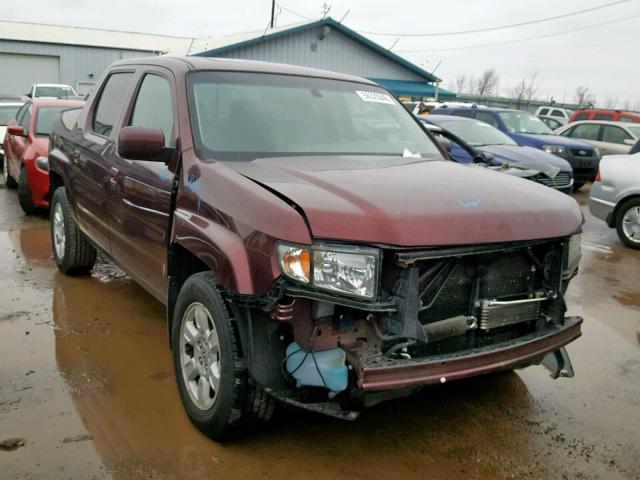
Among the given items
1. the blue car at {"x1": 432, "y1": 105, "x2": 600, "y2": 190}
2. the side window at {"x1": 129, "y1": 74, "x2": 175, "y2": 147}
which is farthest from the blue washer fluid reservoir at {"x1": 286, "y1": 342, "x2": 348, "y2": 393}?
the blue car at {"x1": 432, "y1": 105, "x2": 600, "y2": 190}

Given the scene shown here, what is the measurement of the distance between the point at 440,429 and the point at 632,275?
15.4 feet

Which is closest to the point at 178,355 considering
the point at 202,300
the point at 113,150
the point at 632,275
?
the point at 202,300

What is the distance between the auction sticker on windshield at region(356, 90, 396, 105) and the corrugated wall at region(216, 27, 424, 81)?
68.6ft

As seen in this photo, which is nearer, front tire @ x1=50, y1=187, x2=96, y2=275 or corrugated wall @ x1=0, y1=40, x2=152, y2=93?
front tire @ x1=50, y1=187, x2=96, y2=275

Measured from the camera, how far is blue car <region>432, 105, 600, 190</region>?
13219 mm

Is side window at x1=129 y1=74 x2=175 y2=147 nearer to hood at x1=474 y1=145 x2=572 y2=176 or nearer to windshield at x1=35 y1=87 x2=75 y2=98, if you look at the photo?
hood at x1=474 y1=145 x2=572 y2=176

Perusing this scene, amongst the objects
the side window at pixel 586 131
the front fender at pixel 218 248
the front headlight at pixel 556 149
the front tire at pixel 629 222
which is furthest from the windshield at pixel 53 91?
the front fender at pixel 218 248

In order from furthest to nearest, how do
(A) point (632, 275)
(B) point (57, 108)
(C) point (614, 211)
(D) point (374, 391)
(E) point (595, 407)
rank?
(B) point (57, 108) < (C) point (614, 211) < (A) point (632, 275) < (E) point (595, 407) < (D) point (374, 391)

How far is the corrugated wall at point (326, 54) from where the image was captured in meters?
25.7

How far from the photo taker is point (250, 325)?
9.18 ft

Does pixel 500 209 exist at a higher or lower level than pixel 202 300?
higher

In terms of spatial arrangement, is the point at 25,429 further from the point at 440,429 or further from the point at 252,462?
the point at 440,429

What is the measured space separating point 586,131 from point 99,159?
14172 millimetres

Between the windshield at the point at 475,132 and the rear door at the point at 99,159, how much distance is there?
7.26 meters
